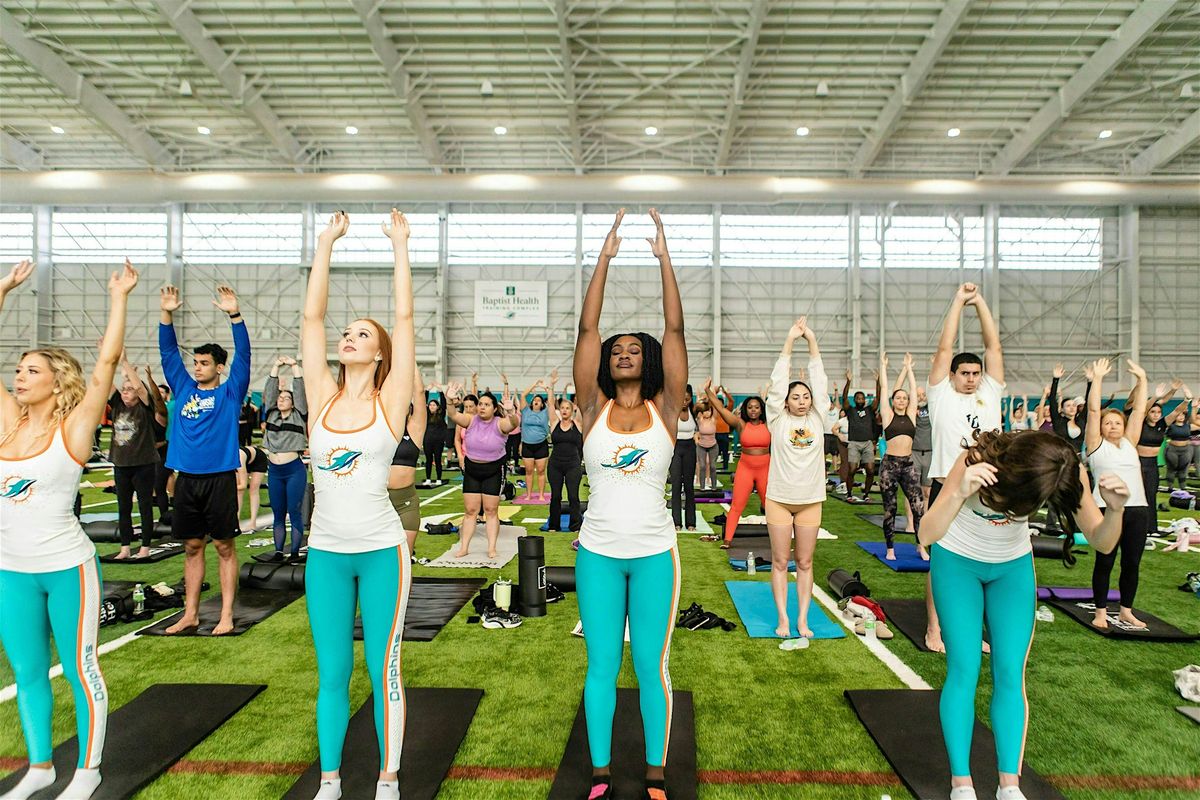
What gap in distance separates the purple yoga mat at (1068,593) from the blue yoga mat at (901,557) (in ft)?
3.41

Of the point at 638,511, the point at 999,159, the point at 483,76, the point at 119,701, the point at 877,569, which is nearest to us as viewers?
the point at 638,511

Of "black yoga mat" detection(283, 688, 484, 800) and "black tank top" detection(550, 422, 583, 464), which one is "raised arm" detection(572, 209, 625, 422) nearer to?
"black yoga mat" detection(283, 688, 484, 800)

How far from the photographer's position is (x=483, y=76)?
14688 mm

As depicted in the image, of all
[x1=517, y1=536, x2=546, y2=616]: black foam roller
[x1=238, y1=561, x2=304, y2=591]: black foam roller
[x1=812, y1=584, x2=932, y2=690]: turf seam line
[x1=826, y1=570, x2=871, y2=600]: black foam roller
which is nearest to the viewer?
[x1=812, y1=584, x2=932, y2=690]: turf seam line

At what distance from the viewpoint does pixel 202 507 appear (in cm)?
434

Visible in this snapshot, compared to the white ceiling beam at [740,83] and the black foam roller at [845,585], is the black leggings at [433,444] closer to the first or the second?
the black foam roller at [845,585]

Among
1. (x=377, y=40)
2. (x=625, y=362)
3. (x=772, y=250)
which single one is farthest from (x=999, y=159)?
(x=625, y=362)

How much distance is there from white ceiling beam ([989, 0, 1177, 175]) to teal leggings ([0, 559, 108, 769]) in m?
17.0

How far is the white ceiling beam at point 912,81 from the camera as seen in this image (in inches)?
463

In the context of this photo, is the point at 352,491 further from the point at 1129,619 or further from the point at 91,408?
the point at 1129,619

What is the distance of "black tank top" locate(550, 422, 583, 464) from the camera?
25.9 ft

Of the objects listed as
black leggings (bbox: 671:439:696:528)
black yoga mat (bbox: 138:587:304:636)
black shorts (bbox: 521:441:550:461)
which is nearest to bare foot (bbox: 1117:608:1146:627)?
black leggings (bbox: 671:439:696:528)

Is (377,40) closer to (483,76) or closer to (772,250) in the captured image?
(483,76)

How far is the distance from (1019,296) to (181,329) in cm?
2679
